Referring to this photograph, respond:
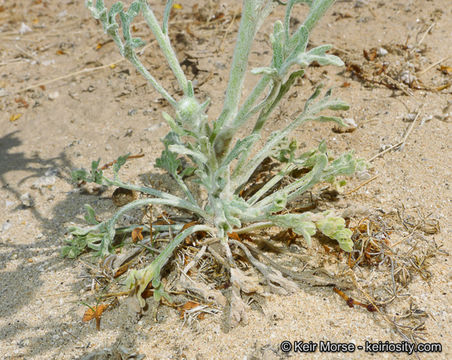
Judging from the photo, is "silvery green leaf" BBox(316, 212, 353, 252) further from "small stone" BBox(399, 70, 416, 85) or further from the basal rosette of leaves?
"small stone" BBox(399, 70, 416, 85)

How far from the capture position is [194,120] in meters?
1.78

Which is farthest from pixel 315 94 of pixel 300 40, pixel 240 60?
pixel 300 40

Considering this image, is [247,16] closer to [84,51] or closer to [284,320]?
[284,320]

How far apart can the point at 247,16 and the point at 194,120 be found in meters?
0.58

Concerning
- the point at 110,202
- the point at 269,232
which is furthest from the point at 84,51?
the point at 269,232

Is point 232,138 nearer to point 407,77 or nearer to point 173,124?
point 173,124

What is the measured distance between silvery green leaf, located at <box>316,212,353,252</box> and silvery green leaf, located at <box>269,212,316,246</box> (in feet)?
0.19

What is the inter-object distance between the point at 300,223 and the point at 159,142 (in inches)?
68.5

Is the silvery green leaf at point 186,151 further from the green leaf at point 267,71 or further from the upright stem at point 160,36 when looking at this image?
the green leaf at point 267,71

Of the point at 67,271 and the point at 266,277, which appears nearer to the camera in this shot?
the point at 266,277

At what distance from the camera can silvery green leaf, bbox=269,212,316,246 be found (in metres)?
1.88

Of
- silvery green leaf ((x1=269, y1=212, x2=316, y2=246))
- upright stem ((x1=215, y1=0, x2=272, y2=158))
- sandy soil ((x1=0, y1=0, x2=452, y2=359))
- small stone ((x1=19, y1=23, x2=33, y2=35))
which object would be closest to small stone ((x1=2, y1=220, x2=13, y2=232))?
sandy soil ((x1=0, y1=0, x2=452, y2=359))

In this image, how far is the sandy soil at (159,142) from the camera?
6.64 feet

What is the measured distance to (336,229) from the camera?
6.34ft
